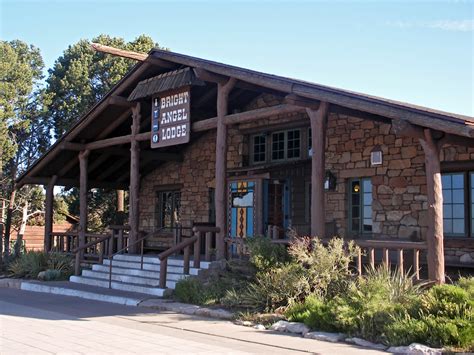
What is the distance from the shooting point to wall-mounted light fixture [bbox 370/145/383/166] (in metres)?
13.9

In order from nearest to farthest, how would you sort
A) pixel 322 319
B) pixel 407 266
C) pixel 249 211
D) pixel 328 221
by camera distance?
pixel 322 319, pixel 407 266, pixel 328 221, pixel 249 211

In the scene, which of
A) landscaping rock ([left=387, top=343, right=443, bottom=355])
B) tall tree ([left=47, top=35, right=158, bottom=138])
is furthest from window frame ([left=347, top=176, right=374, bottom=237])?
tall tree ([left=47, top=35, right=158, bottom=138])

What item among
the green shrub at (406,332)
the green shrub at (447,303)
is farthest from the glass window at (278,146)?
the green shrub at (406,332)

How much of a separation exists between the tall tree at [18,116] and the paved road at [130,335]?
1744 cm

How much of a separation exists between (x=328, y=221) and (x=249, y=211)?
8.39ft

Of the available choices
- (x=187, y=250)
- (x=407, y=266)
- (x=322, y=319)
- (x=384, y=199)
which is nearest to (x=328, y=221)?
(x=384, y=199)

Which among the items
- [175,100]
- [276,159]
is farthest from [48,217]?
[276,159]

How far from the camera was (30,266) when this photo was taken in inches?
677

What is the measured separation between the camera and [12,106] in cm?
2742

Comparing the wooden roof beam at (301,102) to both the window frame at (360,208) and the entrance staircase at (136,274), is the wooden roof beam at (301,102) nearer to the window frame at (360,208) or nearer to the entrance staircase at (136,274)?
the window frame at (360,208)

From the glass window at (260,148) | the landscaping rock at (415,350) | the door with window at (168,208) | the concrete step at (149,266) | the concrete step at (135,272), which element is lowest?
the landscaping rock at (415,350)

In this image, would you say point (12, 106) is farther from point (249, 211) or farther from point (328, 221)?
point (328, 221)

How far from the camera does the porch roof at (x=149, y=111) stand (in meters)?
9.75

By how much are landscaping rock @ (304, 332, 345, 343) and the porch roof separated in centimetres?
351
